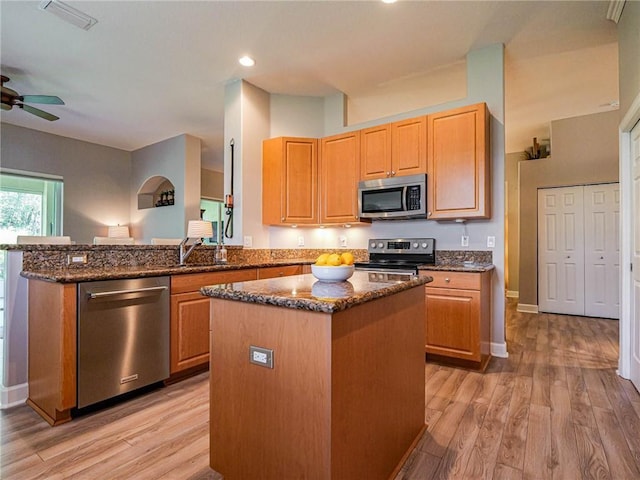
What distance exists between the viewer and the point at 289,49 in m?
3.20

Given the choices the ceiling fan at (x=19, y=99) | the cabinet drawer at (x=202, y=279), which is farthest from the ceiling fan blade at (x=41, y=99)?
the cabinet drawer at (x=202, y=279)

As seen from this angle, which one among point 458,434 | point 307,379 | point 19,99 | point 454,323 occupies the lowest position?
point 458,434

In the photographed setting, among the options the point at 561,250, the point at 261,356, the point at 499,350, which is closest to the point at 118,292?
the point at 261,356

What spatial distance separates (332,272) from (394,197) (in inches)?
83.9

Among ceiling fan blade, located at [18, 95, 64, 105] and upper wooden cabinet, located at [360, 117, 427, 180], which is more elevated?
ceiling fan blade, located at [18, 95, 64, 105]

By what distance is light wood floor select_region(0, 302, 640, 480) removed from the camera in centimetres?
162

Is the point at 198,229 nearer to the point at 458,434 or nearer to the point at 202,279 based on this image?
the point at 202,279

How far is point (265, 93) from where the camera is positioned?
13.4 feet

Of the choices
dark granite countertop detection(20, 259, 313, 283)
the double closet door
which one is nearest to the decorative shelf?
dark granite countertop detection(20, 259, 313, 283)

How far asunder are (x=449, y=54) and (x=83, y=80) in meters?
3.90

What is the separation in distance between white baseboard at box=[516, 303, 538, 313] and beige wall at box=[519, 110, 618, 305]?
0.05 m

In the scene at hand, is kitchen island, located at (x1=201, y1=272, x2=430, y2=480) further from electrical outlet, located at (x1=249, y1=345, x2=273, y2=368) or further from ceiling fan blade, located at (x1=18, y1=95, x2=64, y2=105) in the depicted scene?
ceiling fan blade, located at (x1=18, y1=95, x2=64, y2=105)

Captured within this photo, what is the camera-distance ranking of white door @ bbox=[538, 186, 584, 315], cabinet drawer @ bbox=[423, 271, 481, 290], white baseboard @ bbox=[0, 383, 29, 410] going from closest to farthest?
white baseboard @ bbox=[0, 383, 29, 410] → cabinet drawer @ bbox=[423, 271, 481, 290] → white door @ bbox=[538, 186, 584, 315]

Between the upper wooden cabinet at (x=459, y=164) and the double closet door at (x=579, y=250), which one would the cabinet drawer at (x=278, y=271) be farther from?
the double closet door at (x=579, y=250)
